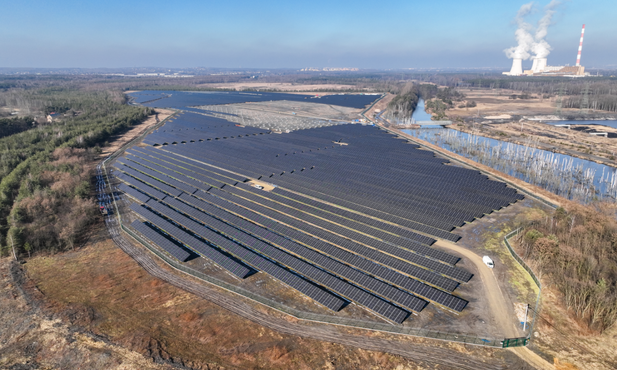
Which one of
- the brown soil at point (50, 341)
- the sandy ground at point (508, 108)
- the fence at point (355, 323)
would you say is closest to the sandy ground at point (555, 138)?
the sandy ground at point (508, 108)

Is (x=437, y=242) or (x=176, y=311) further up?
(x=437, y=242)

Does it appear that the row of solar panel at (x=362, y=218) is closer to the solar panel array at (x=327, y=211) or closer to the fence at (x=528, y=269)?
the solar panel array at (x=327, y=211)

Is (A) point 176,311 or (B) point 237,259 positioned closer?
(A) point 176,311

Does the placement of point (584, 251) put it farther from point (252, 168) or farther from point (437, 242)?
point (252, 168)

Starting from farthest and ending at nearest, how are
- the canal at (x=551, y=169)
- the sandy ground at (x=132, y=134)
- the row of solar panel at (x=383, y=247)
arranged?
the sandy ground at (x=132, y=134)
the canal at (x=551, y=169)
the row of solar panel at (x=383, y=247)

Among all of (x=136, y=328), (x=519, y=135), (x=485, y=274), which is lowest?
(x=136, y=328)

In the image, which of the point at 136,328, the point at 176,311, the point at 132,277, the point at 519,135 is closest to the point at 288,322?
the point at 176,311

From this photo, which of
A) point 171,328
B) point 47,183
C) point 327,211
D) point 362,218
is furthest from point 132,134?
point 171,328
